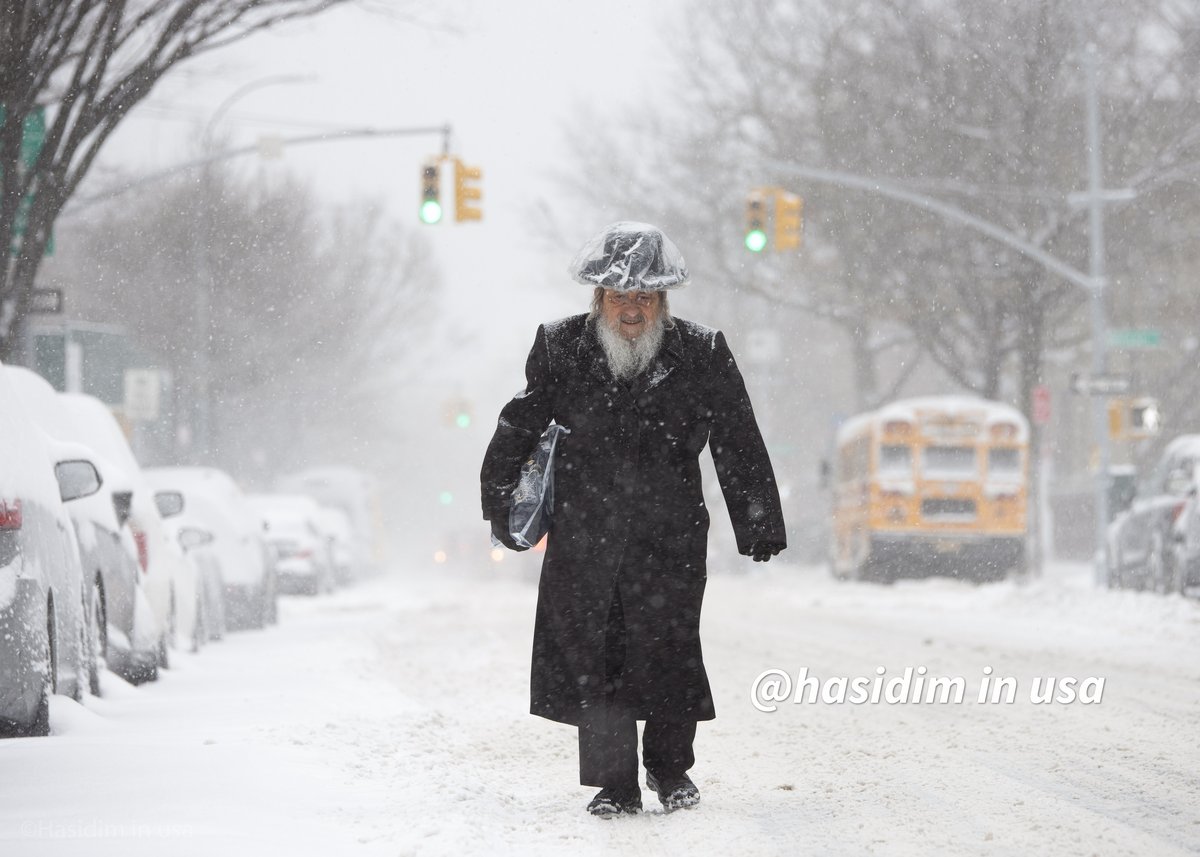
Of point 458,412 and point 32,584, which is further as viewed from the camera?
point 458,412

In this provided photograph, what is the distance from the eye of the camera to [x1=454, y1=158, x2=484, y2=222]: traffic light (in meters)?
23.4

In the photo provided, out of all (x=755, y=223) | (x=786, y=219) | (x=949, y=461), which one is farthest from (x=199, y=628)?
(x=949, y=461)

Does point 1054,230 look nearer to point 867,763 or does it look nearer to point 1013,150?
point 1013,150

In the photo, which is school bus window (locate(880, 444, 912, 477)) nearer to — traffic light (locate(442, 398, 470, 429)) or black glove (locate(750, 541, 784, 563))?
traffic light (locate(442, 398, 470, 429))

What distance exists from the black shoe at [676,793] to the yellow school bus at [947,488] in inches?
876

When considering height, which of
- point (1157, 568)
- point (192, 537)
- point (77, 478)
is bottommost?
point (1157, 568)

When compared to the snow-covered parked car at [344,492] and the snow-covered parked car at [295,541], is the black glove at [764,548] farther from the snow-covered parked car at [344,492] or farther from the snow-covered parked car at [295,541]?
the snow-covered parked car at [344,492]

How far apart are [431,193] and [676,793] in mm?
17349

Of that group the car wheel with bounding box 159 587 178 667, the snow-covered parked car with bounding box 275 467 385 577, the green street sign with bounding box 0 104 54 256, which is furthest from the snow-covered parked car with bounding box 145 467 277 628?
the snow-covered parked car with bounding box 275 467 385 577

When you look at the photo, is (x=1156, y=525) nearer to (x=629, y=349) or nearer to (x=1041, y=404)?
(x=1041, y=404)

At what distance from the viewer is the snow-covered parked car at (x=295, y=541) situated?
89.8 feet

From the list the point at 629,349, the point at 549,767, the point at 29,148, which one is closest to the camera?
the point at 629,349

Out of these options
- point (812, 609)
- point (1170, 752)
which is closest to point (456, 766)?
point (1170, 752)

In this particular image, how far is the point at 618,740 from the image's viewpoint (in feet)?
19.9
